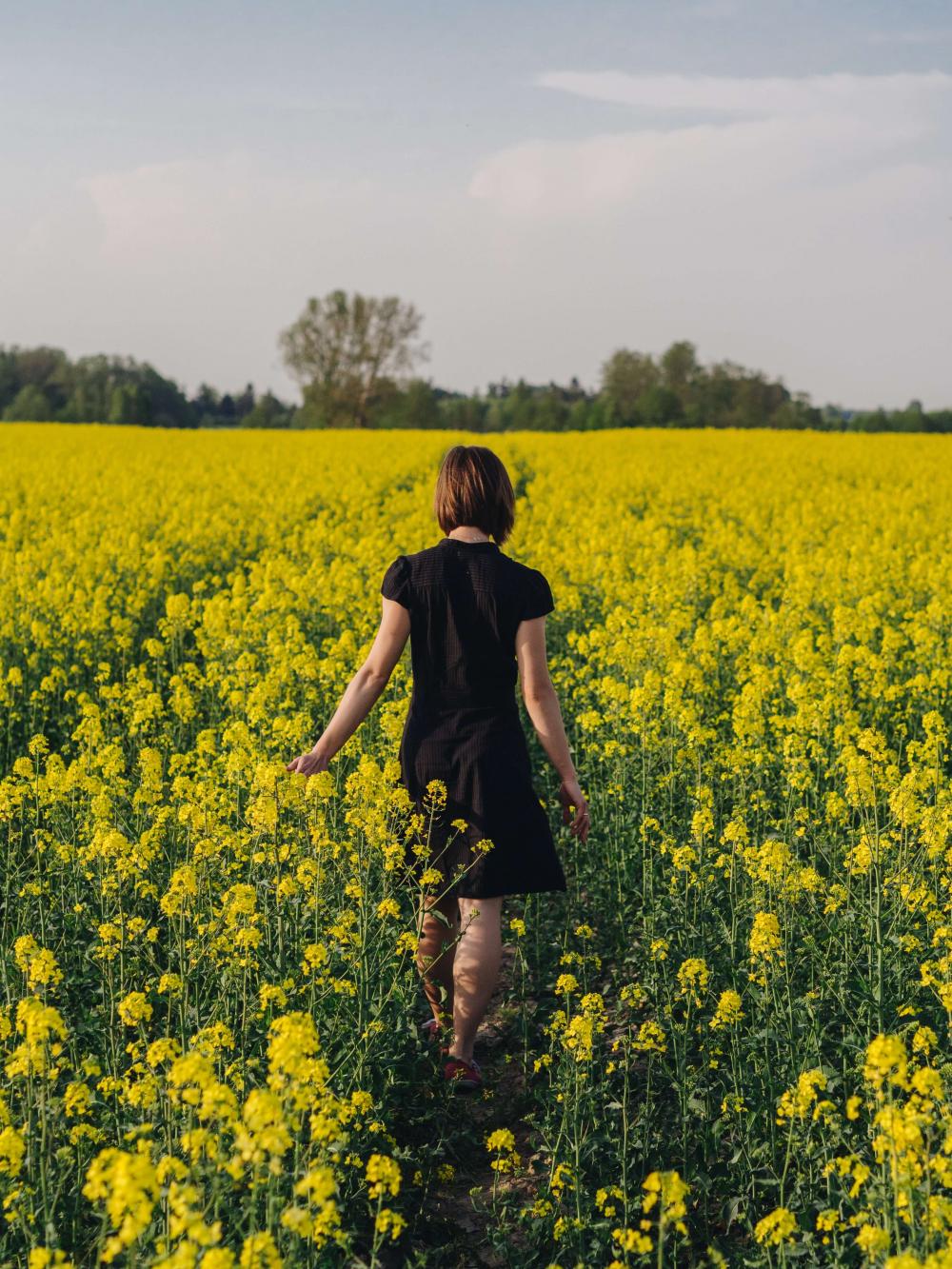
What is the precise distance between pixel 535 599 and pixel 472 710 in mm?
461

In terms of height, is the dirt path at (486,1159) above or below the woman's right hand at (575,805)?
below

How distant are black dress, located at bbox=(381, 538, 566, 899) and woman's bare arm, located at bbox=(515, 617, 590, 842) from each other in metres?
0.05

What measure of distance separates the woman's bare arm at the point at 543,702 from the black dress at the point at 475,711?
0.05 m

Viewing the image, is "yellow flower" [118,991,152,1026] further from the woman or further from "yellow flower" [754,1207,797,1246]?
"yellow flower" [754,1207,797,1246]

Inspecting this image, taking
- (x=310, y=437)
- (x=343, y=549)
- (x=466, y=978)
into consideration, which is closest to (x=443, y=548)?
(x=466, y=978)

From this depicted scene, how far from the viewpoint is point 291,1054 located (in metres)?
2.58

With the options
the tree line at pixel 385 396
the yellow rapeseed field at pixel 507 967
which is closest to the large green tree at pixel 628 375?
the tree line at pixel 385 396

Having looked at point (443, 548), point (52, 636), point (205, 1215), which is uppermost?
point (443, 548)

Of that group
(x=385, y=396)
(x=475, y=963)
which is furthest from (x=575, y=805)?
(x=385, y=396)

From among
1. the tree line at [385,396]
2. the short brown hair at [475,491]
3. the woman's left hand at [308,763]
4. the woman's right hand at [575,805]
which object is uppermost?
the tree line at [385,396]

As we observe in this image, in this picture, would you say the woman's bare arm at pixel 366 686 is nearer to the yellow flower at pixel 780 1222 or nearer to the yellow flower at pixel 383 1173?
the yellow flower at pixel 383 1173

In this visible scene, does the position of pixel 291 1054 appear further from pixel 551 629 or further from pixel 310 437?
pixel 310 437

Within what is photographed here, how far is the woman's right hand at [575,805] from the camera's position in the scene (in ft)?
13.7

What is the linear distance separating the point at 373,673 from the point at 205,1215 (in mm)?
1838
